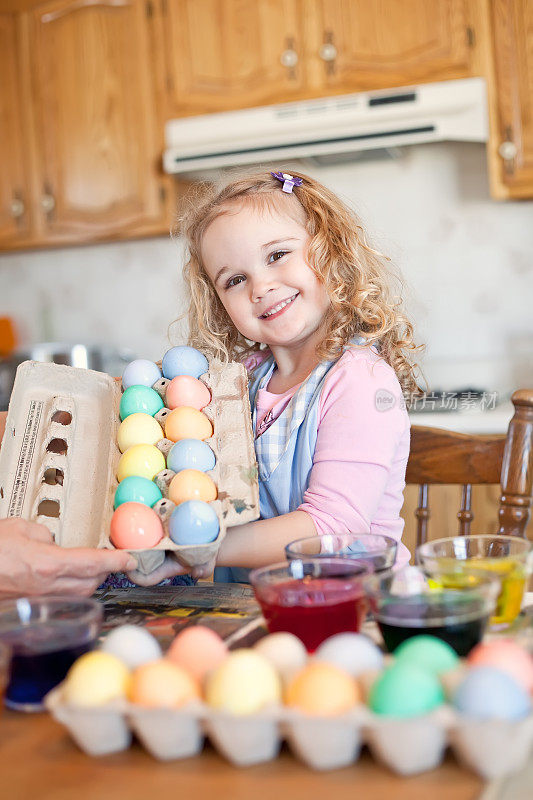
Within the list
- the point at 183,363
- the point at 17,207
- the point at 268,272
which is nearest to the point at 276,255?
the point at 268,272

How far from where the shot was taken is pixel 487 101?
102 inches

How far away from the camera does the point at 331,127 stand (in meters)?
2.72

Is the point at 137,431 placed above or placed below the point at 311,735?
above

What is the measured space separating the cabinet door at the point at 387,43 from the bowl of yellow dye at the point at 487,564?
7.10ft

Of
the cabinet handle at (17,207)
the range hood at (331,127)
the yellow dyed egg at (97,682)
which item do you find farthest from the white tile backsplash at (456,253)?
the yellow dyed egg at (97,682)

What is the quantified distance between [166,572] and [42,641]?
0.25 meters

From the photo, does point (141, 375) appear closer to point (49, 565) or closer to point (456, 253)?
point (49, 565)

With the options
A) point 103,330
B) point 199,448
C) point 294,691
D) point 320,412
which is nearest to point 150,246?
point 103,330

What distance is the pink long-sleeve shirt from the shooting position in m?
1.14

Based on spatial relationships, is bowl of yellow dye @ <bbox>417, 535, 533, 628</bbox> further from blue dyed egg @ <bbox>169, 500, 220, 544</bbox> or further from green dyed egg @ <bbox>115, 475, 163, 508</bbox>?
green dyed egg @ <bbox>115, 475, 163, 508</bbox>

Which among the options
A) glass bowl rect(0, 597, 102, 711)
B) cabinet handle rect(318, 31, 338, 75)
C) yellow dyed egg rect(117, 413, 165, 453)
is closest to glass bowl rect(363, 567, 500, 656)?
glass bowl rect(0, 597, 102, 711)

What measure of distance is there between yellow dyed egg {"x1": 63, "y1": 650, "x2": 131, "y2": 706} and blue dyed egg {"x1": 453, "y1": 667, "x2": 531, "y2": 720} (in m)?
0.23

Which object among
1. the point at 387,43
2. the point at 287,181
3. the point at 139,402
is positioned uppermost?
the point at 387,43

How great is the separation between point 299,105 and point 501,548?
7.36 feet
